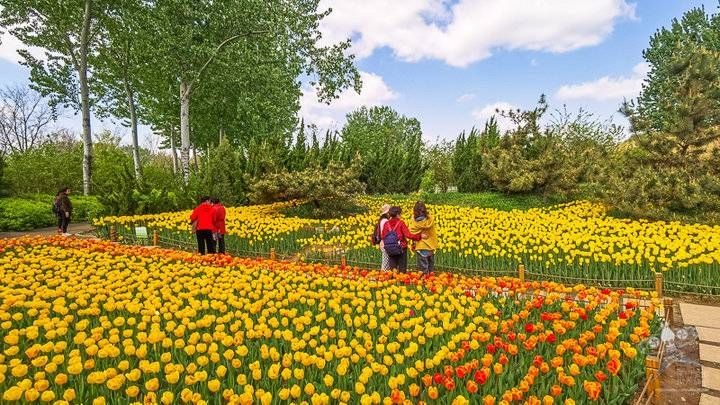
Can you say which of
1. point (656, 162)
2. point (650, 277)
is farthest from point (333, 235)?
point (656, 162)

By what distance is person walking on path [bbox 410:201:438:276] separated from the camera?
844cm

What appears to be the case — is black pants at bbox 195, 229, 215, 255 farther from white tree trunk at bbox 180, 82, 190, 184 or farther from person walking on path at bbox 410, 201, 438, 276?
white tree trunk at bbox 180, 82, 190, 184

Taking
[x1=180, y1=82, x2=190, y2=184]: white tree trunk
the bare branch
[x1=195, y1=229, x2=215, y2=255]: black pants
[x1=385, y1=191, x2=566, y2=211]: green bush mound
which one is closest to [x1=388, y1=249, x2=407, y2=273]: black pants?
[x1=195, y1=229, x2=215, y2=255]: black pants

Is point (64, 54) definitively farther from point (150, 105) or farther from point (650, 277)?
point (650, 277)

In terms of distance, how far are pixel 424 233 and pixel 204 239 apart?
5966mm

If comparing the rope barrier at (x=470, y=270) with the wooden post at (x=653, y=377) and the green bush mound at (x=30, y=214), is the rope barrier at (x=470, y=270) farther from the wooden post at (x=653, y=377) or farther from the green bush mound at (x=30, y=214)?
the green bush mound at (x=30, y=214)

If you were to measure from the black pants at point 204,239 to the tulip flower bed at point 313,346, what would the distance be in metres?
4.19

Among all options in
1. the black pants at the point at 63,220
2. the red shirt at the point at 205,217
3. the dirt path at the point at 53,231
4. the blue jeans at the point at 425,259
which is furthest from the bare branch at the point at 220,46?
the blue jeans at the point at 425,259

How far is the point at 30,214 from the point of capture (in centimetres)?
1794

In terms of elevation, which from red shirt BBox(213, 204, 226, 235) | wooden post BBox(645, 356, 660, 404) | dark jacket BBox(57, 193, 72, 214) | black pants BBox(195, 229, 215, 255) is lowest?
wooden post BBox(645, 356, 660, 404)

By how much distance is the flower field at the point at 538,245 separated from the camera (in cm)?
820

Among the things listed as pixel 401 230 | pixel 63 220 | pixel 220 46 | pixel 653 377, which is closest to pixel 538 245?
pixel 401 230

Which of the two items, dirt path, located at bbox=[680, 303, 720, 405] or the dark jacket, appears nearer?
dirt path, located at bbox=[680, 303, 720, 405]

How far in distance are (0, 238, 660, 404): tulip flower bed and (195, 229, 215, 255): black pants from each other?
419 cm
